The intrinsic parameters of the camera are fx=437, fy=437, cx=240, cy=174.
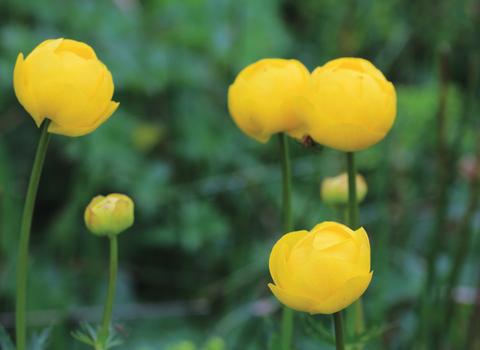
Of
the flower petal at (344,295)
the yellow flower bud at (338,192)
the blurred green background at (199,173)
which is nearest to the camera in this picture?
the flower petal at (344,295)

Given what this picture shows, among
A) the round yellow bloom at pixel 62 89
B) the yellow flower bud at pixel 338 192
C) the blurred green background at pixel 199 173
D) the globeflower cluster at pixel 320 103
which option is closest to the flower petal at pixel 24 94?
the round yellow bloom at pixel 62 89

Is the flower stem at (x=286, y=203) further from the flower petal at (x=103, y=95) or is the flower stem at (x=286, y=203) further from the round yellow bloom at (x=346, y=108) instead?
the flower petal at (x=103, y=95)

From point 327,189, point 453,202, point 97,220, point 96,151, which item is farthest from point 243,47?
point 97,220

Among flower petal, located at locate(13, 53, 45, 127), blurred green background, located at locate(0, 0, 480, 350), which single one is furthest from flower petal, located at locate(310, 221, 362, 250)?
blurred green background, located at locate(0, 0, 480, 350)

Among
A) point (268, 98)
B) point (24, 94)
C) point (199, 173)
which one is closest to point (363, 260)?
point (268, 98)

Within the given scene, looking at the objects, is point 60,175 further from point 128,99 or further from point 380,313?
point 380,313

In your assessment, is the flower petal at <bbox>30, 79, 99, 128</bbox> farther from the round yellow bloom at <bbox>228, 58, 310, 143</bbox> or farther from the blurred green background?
the blurred green background

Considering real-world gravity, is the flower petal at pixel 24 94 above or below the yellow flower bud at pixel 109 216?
above
